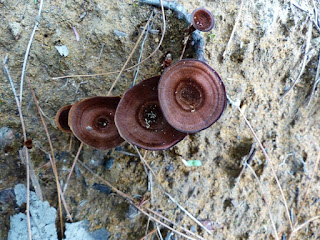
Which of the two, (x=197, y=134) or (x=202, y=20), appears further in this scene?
(x=197, y=134)

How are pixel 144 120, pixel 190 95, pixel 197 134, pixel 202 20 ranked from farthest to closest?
pixel 197 134, pixel 202 20, pixel 144 120, pixel 190 95

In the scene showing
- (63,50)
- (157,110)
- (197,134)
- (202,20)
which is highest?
(202,20)

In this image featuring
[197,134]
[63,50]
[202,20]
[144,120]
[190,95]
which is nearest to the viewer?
[190,95]

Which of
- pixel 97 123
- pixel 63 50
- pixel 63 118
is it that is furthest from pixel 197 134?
pixel 63 50

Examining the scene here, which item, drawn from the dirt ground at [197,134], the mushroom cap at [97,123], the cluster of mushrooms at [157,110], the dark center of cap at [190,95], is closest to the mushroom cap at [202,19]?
the cluster of mushrooms at [157,110]

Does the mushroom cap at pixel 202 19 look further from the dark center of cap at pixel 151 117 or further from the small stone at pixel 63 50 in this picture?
the small stone at pixel 63 50

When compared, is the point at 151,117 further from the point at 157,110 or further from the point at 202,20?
the point at 202,20

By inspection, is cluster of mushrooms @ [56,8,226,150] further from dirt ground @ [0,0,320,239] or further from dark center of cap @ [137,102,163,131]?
dirt ground @ [0,0,320,239]
